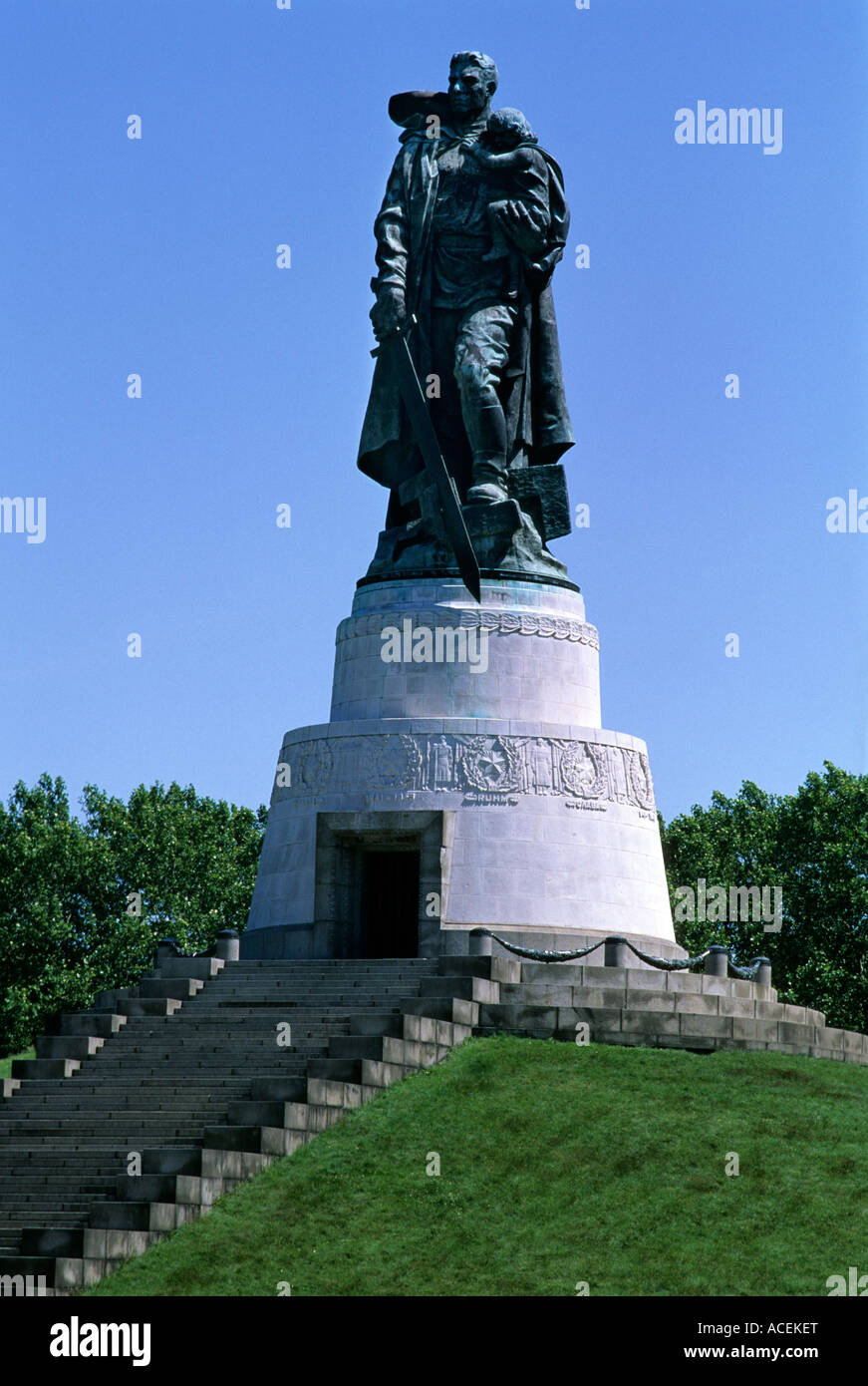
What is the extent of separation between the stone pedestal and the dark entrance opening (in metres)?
0.06

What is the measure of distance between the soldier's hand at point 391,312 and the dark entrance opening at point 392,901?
9026mm

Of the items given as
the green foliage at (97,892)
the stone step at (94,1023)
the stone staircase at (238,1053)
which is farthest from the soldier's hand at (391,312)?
the green foliage at (97,892)

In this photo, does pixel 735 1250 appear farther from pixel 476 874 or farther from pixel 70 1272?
pixel 476 874

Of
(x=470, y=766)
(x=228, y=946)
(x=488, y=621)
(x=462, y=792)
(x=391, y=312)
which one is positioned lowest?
(x=228, y=946)

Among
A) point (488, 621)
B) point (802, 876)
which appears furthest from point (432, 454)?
point (802, 876)

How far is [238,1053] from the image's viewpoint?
29844 mm

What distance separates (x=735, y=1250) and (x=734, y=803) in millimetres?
40948

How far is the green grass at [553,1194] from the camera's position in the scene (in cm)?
2327

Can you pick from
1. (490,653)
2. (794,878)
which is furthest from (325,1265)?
(794,878)

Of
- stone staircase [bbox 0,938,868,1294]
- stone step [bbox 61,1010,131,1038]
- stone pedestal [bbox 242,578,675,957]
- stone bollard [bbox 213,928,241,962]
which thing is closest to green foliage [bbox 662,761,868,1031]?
stone pedestal [bbox 242,578,675,957]

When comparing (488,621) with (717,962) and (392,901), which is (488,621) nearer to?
(392,901)

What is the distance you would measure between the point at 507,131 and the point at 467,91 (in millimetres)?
1102

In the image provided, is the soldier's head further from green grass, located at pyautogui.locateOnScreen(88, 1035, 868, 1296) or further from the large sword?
green grass, located at pyautogui.locateOnScreen(88, 1035, 868, 1296)

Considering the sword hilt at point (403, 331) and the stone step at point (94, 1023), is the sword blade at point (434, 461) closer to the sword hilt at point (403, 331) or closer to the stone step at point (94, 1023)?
the sword hilt at point (403, 331)
